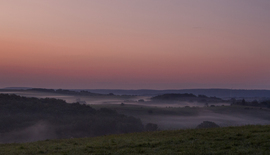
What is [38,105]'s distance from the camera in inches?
4412

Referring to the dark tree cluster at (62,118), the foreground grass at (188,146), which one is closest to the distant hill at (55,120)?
the dark tree cluster at (62,118)

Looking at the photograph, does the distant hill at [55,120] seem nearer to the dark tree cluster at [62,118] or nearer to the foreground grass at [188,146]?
the dark tree cluster at [62,118]

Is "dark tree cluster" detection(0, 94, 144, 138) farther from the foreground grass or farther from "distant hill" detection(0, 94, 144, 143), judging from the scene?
the foreground grass

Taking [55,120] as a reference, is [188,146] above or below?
above

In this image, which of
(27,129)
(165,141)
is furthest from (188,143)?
(27,129)

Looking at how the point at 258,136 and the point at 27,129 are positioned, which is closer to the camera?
the point at 258,136

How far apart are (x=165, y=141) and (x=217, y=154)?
4233mm

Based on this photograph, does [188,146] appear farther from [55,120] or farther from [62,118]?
[62,118]

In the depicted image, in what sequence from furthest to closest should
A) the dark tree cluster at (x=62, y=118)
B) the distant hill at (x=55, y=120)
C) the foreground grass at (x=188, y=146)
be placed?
the dark tree cluster at (x=62, y=118) → the distant hill at (x=55, y=120) → the foreground grass at (x=188, y=146)

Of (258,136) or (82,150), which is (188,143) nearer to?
(258,136)

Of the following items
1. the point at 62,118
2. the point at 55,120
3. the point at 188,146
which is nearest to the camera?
the point at 188,146

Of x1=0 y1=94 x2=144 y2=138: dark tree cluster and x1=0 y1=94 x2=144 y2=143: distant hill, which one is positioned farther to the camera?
x1=0 y1=94 x2=144 y2=138: dark tree cluster

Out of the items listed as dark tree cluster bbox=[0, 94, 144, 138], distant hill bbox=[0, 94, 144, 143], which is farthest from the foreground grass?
dark tree cluster bbox=[0, 94, 144, 138]

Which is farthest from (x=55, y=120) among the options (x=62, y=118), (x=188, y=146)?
(x=188, y=146)
